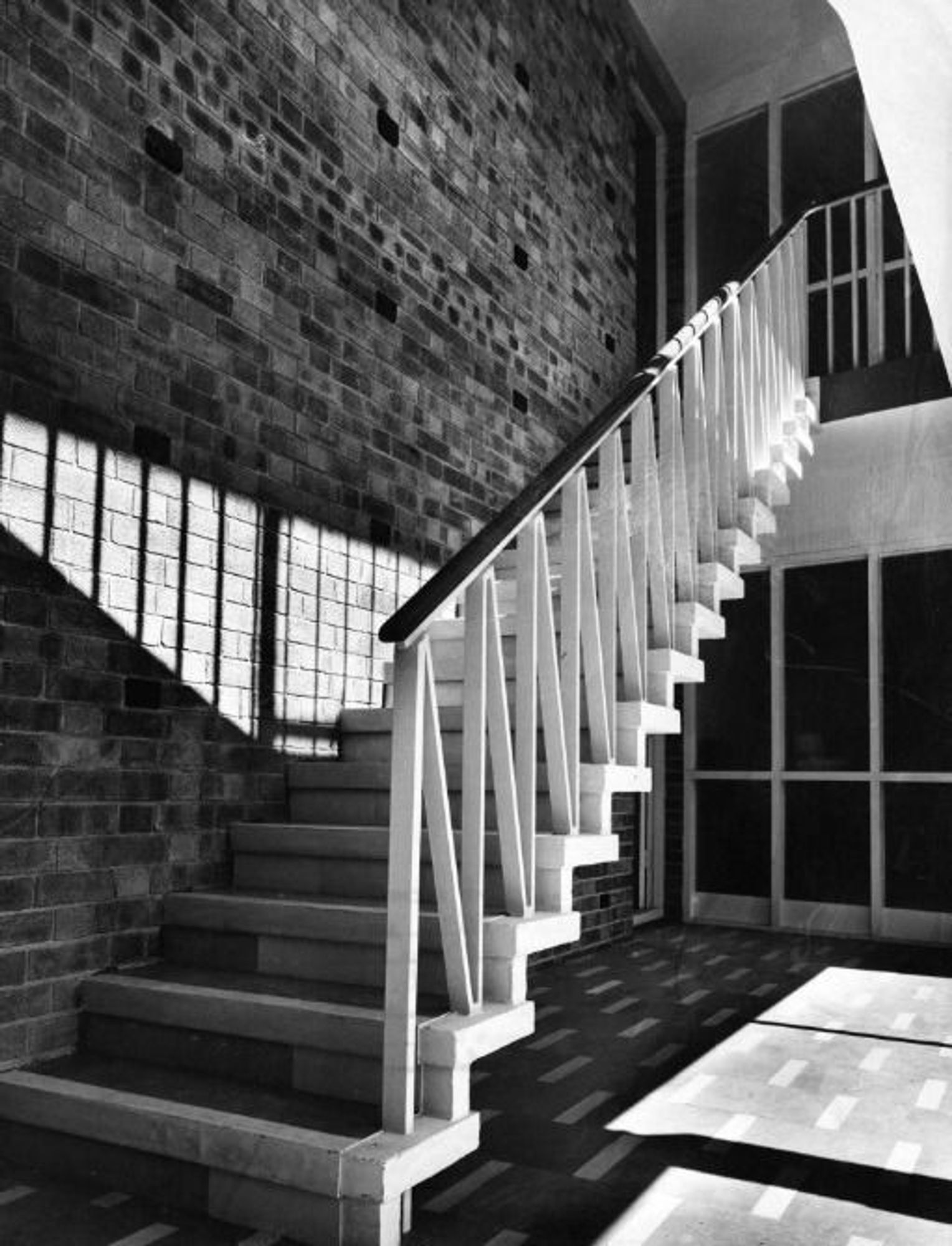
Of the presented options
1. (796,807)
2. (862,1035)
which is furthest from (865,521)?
(862,1035)

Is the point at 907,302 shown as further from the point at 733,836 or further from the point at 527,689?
the point at 527,689

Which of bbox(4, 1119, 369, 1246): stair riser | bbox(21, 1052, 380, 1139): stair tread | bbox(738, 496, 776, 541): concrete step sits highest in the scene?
bbox(738, 496, 776, 541): concrete step

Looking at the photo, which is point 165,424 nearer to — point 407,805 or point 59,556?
point 59,556

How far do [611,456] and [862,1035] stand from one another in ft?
6.91

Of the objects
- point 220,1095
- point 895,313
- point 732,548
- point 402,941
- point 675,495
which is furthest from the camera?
point 895,313

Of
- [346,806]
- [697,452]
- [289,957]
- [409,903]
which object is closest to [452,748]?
[346,806]

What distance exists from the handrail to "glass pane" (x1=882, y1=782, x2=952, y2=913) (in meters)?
2.72

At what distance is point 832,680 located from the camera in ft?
20.1

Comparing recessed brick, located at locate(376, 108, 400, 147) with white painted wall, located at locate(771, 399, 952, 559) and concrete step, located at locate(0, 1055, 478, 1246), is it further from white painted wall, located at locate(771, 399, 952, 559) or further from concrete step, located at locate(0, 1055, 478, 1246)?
concrete step, located at locate(0, 1055, 478, 1246)

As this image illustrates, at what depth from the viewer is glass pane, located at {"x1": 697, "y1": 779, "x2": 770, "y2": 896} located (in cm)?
569

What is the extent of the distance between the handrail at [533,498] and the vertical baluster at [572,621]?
0.10m

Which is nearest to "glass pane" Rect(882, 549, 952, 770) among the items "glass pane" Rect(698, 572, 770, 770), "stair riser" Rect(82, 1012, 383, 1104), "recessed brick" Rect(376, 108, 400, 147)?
"glass pane" Rect(698, 572, 770, 770)

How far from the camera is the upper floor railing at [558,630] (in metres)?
2.02

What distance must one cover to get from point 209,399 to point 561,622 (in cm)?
122
